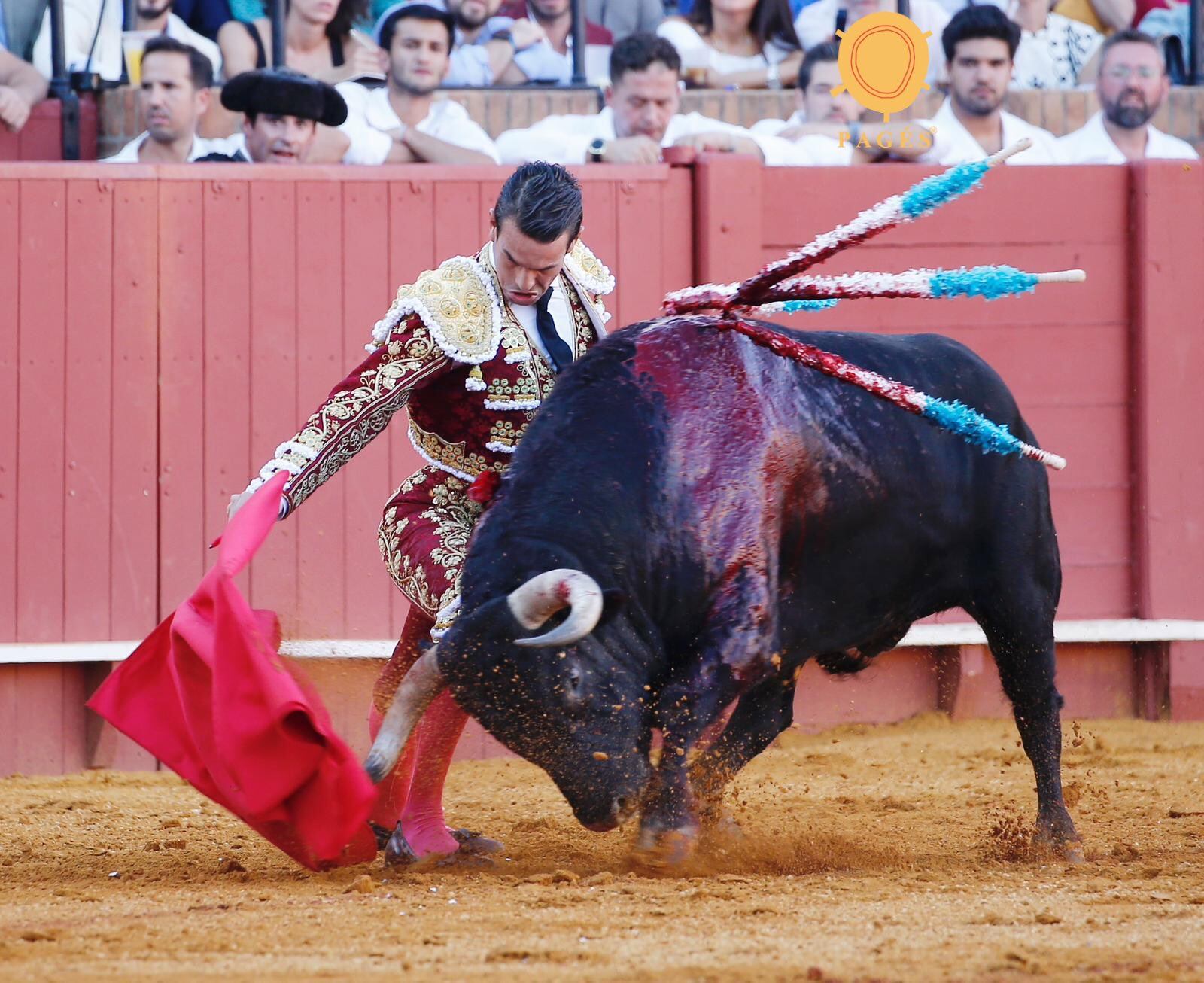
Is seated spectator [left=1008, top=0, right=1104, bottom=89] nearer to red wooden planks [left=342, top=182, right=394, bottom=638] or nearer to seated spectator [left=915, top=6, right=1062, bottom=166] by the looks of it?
seated spectator [left=915, top=6, right=1062, bottom=166]

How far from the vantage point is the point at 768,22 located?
22.3 ft

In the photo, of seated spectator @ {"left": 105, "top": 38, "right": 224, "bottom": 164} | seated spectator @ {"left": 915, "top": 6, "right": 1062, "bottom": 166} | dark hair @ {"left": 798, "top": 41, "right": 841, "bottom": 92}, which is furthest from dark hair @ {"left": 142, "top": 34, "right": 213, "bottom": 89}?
seated spectator @ {"left": 915, "top": 6, "right": 1062, "bottom": 166}

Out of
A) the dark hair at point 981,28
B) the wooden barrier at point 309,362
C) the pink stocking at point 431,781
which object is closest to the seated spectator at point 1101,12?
the dark hair at point 981,28

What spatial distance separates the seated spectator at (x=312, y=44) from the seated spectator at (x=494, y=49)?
362 millimetres

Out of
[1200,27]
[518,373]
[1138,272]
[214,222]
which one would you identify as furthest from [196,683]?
[1200,27]

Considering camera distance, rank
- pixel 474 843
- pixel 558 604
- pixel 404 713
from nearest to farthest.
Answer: pixel 558 604
pixel 404 713
pixel 474 843

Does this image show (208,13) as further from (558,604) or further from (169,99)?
(558,604)

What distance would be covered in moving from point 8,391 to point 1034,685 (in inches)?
125

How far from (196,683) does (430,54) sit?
3.32 metres

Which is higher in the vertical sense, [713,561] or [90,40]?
[90,40]

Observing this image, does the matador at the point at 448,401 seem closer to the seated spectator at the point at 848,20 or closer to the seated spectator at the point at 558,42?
the seated spectator at the point at 558,42

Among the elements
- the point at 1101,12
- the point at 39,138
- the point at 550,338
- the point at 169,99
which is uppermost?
the point at 1101,12

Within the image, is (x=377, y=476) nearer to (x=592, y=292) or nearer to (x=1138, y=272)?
(x=592, y=292)

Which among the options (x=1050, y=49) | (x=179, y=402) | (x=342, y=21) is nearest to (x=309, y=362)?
(x=179, y=402)
